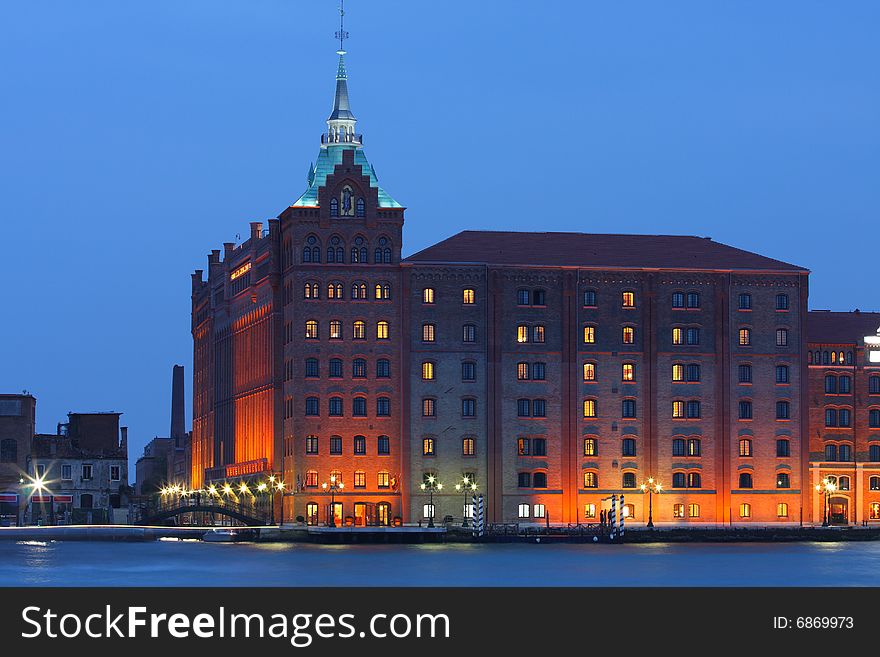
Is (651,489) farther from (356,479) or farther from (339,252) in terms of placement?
(339,252)

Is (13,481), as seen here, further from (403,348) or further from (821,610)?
(821,610)

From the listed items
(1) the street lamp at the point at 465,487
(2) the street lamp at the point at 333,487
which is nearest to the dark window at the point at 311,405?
(2) the street lamp at the point at 333,487

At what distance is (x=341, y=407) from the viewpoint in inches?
6452

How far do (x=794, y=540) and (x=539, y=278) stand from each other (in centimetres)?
2705

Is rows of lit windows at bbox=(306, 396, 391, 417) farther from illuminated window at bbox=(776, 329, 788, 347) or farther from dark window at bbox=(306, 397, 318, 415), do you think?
illuminated window at bbox=(776, 329, 788, 347)

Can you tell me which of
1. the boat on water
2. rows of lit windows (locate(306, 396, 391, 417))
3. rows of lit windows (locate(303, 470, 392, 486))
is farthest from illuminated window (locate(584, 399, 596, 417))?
the boat on water

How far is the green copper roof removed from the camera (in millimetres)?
167250

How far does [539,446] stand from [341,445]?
15007 millimetres

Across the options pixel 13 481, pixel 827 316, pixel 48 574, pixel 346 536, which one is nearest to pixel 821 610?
pixel 48 574

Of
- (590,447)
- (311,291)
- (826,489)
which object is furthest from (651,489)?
(311,291)

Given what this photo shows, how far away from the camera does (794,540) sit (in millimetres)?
159500

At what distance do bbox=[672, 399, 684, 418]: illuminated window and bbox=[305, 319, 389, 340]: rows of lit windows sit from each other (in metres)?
23.0

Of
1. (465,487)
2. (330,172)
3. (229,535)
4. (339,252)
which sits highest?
(330,172)

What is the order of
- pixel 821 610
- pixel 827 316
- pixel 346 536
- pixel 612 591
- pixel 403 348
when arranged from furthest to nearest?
1. pixel 827 316
2. pixel 403 348
3. pixel 346 536
4. pixel 612 591
5. pixel 821 610
